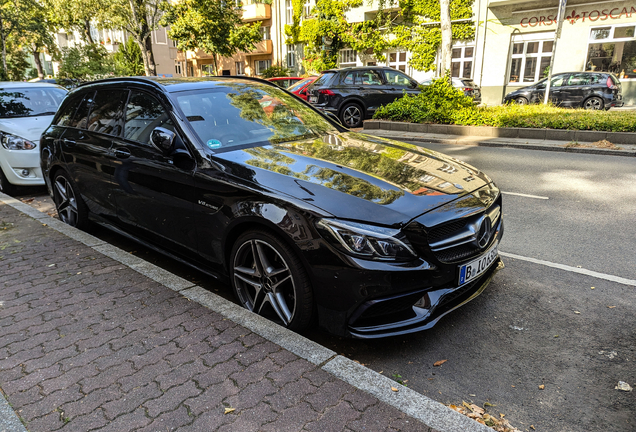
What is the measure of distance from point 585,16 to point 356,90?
15.0m

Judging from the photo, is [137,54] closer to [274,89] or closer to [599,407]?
[274,89]

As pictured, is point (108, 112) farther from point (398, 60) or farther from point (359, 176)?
point (398, 60)

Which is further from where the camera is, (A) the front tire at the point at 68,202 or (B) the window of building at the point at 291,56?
(B) the window of building at the point at 291,56

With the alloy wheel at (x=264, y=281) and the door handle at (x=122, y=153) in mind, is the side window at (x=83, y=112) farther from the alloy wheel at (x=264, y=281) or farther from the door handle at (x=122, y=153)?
the alloy wheel at (x=264, y=281)

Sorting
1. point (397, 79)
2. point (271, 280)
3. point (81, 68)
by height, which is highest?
point (81, 68)

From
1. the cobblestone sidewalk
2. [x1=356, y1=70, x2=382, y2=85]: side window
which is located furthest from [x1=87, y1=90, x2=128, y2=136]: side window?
[x1=356, y1=70, x2=382, y2=85]: side window

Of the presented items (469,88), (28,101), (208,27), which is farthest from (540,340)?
(208,27)

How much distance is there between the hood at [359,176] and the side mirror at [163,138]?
42cm

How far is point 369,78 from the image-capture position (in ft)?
49.0

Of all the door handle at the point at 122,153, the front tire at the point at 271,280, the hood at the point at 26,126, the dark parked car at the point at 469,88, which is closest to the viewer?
the front tire at the point at 271,280

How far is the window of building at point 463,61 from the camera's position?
2595cm

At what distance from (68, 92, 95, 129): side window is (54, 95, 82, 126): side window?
0.35 ft

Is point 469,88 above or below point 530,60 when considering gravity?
below

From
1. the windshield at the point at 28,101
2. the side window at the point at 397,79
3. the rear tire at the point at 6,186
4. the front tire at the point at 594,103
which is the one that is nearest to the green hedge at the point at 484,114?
the side window at the point at 397,79
